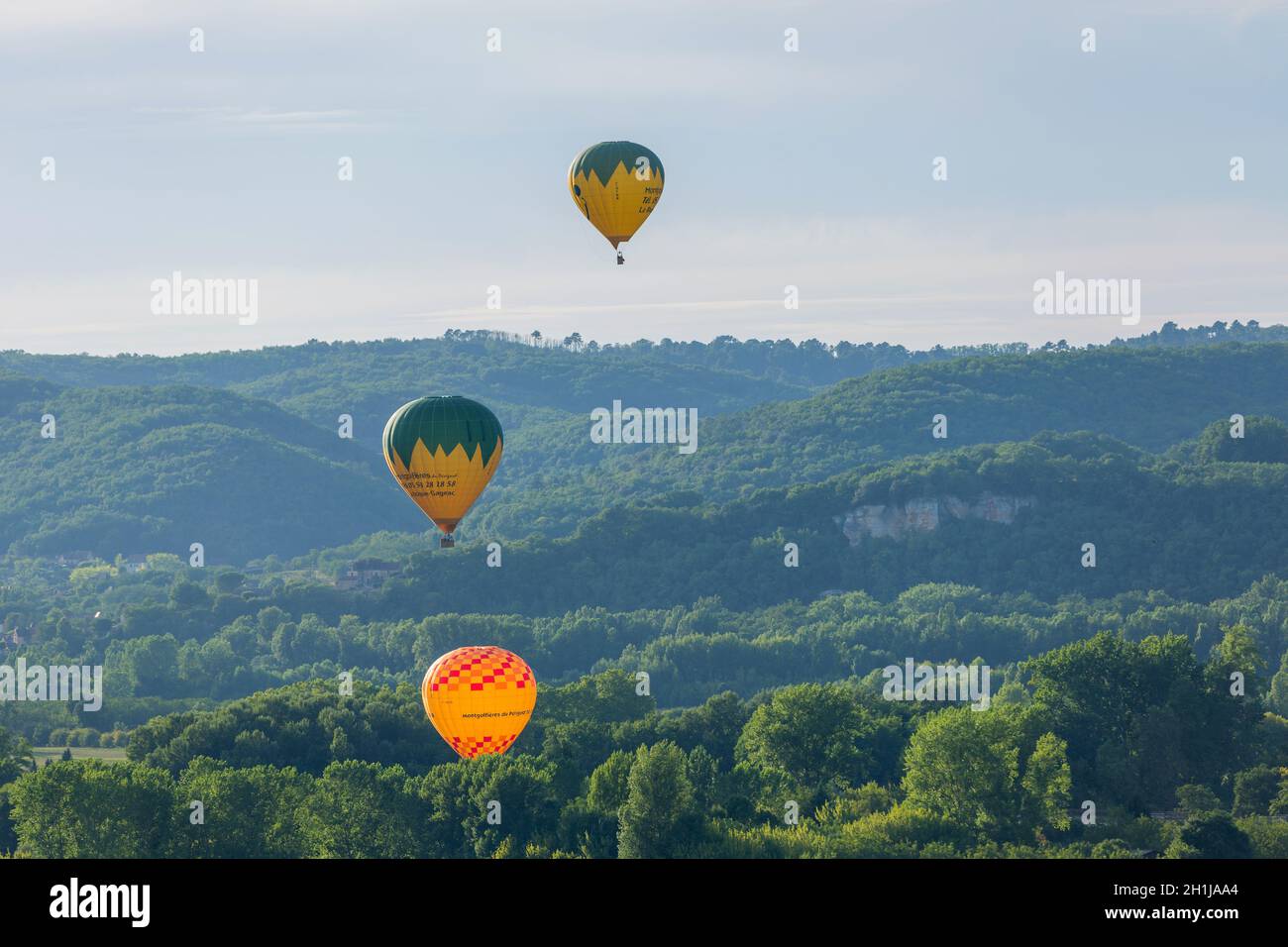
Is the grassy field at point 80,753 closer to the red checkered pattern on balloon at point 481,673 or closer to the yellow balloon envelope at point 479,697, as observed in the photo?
the yellow balloon envelope at point 479,697

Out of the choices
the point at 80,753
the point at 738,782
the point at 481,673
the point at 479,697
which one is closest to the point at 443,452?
the point at 481,673

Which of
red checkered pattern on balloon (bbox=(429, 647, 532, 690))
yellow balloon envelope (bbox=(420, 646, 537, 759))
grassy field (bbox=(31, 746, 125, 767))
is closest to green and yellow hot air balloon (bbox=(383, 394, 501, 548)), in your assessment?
red checkered pattern on balloon (bbox=(429, 647, 532, 690))

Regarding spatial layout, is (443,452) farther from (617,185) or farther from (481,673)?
(617,185)

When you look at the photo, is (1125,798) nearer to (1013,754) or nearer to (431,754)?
(1013,754)

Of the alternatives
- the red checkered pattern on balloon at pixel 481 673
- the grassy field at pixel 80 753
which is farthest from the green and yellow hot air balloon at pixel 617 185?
the grassy field at pixel 80 753

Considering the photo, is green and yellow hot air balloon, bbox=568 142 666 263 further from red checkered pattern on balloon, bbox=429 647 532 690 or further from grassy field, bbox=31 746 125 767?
grassy field, bbox=31 746 125 767

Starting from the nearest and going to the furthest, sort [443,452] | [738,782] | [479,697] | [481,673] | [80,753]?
[443,452], [479,697], [481,673], [738,782], [80,753]

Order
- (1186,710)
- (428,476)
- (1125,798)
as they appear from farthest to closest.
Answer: (1186,710) → (1125,798) → (428,476)
